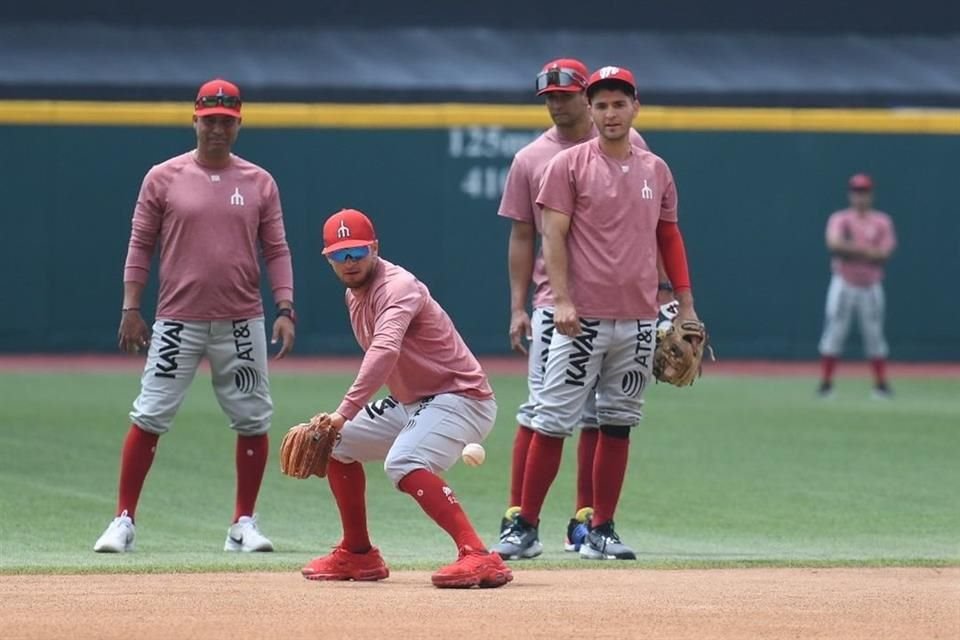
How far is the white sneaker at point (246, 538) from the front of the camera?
894 cm

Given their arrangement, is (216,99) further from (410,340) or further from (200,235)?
(410,340)

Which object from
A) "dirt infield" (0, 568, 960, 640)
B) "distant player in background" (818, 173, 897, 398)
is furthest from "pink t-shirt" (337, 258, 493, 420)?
"distant player in background" (818, 173, 897, 398)

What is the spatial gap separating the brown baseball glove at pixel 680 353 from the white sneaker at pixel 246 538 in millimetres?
1920

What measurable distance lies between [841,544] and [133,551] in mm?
3339

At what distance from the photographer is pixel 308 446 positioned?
7.52 m

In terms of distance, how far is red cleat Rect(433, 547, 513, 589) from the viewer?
24.6ft

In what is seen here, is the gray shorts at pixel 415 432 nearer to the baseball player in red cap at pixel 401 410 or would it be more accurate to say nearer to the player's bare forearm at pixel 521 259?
the baseball player in red cap at pixel 401 410

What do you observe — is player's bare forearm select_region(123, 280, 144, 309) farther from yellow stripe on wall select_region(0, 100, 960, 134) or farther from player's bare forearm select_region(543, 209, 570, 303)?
yellow stripe on wall select_region(0, 100, 960, 134)

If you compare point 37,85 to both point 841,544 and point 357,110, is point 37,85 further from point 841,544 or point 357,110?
point 841,544

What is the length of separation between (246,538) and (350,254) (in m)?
1.93

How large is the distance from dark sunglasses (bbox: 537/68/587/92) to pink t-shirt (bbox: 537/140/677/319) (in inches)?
18.1

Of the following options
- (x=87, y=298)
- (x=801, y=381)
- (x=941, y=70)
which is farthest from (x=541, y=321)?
(x=941, y=70)

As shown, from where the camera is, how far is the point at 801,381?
1948cm

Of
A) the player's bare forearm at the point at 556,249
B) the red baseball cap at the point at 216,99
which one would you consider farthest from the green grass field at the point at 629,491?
the red baseball cap at the point at 216,99
